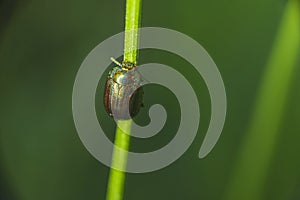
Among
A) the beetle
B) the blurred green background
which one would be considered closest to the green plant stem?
the blurred green background

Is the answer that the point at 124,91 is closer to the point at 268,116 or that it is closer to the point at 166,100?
the point at 166,100

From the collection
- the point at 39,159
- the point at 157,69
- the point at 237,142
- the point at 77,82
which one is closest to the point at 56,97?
the point at 77,82

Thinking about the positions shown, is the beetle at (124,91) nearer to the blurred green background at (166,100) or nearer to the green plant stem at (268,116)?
the blurred green background at (166,100)

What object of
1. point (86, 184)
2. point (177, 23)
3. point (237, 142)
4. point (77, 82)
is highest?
point (177, 23)

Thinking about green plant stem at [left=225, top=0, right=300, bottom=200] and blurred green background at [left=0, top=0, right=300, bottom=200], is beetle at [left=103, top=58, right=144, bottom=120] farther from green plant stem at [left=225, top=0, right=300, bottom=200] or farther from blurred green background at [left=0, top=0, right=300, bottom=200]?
green plant stem at [left=225, top=0, right=300, bottom=200]

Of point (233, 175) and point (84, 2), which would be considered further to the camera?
point (233, 175)

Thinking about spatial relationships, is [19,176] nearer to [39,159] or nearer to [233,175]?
[39,159]
